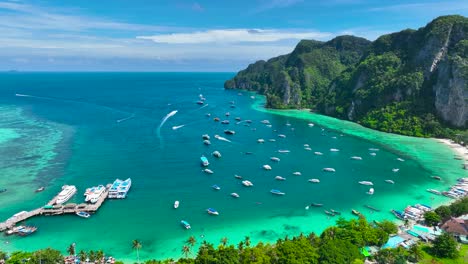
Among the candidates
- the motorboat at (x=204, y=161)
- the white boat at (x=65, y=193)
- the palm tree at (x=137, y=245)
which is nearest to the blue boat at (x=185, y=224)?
the palm tree at (x=137, y=245)

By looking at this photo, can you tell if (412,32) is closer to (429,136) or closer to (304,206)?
(429,136)

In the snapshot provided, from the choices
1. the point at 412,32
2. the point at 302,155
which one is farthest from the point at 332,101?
the point at 302,155

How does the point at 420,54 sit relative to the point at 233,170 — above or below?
above

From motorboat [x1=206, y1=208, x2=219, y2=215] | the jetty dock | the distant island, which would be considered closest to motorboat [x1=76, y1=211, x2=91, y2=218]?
the jetty dock

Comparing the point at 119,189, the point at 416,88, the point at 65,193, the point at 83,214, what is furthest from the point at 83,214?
the point at 416,88

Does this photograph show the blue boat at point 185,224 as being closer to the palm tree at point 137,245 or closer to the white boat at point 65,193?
the palm tree at point 137,245

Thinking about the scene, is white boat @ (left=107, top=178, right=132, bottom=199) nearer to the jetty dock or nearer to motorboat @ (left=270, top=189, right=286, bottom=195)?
the jetty dock

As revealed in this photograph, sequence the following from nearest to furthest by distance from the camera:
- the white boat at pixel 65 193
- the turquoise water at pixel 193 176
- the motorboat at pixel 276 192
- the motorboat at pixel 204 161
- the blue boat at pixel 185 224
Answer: the turquoise water at pixel 193 176 → the blue boat at pixel 185 224 → the white boat at pixel 65 193 → the motorboat at pixel 276 192 → the motorboat at pixel 204 161
